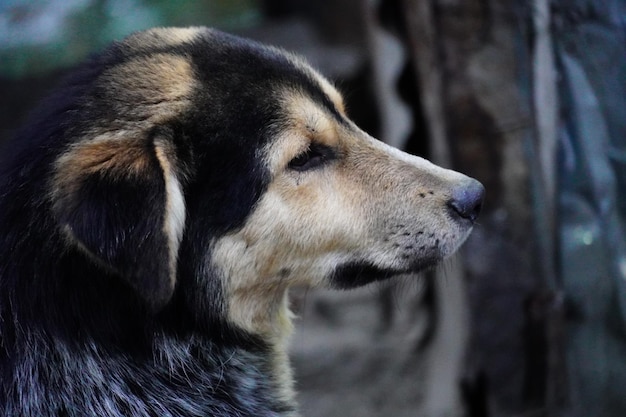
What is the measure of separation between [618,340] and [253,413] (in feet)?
6.06

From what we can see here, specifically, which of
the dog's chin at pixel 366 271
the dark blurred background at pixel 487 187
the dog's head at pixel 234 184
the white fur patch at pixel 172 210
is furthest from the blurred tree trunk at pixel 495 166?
the white fur patch at pixel 172 210

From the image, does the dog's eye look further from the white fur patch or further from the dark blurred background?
the dark blurred background

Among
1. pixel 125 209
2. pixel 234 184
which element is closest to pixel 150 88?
pixel 234 184

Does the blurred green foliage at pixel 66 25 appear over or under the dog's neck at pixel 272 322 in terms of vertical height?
over

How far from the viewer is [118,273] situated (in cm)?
244

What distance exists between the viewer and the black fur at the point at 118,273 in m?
2.60

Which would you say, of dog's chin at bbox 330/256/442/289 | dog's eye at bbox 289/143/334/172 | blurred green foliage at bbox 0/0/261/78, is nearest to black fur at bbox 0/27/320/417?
dog's eye at bbox 289/143/334/172

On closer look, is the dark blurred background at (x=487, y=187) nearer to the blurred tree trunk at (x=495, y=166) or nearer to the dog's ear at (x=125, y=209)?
the blurred tree trunk at (x=495, y=166)

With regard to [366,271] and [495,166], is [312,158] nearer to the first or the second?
[366,271]

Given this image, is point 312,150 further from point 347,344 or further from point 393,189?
point 347,344

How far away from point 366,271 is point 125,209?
3.14 feet

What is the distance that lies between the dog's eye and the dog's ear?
1.49 feet

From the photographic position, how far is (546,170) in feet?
13.4

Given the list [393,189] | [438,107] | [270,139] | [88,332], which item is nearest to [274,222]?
[270,139]
